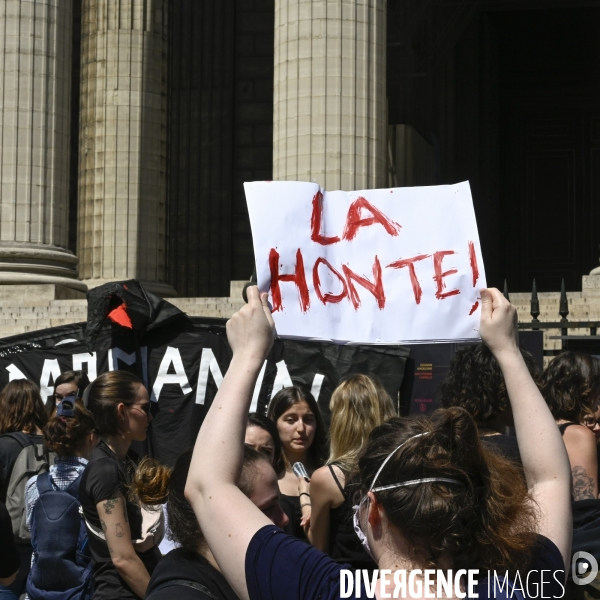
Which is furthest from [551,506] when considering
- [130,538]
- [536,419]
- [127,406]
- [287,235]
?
[127,406]

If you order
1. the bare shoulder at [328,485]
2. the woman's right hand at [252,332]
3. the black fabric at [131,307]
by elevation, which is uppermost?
the black fabric at [131,307]

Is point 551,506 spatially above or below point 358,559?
above

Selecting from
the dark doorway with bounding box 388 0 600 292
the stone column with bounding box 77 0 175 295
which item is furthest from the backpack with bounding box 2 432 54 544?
the dark doorway with bounding box 388 0 600 292

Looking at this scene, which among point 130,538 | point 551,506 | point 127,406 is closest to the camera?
point 551,506

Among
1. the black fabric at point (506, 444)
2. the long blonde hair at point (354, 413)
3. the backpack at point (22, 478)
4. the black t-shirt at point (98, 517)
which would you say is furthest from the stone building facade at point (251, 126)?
the black fabric at point (506, 444)

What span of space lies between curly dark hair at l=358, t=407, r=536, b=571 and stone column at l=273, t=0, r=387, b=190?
13.5 metres

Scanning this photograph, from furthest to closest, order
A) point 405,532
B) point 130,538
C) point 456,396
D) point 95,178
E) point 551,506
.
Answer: point 95,178 → point 130,538 → point 456,396 → point 551,506 → point 405,532

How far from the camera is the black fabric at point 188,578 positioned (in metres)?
3.13

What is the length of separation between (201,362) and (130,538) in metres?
4.24

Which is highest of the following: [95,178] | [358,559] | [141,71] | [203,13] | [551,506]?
[203,13]

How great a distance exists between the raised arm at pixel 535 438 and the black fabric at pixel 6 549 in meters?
2.50

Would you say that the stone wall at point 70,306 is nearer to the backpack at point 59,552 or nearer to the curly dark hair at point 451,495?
the backpack at point 59,552

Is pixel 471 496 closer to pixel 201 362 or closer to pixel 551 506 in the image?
pixel 551 506

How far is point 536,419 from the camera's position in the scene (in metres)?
3.23
